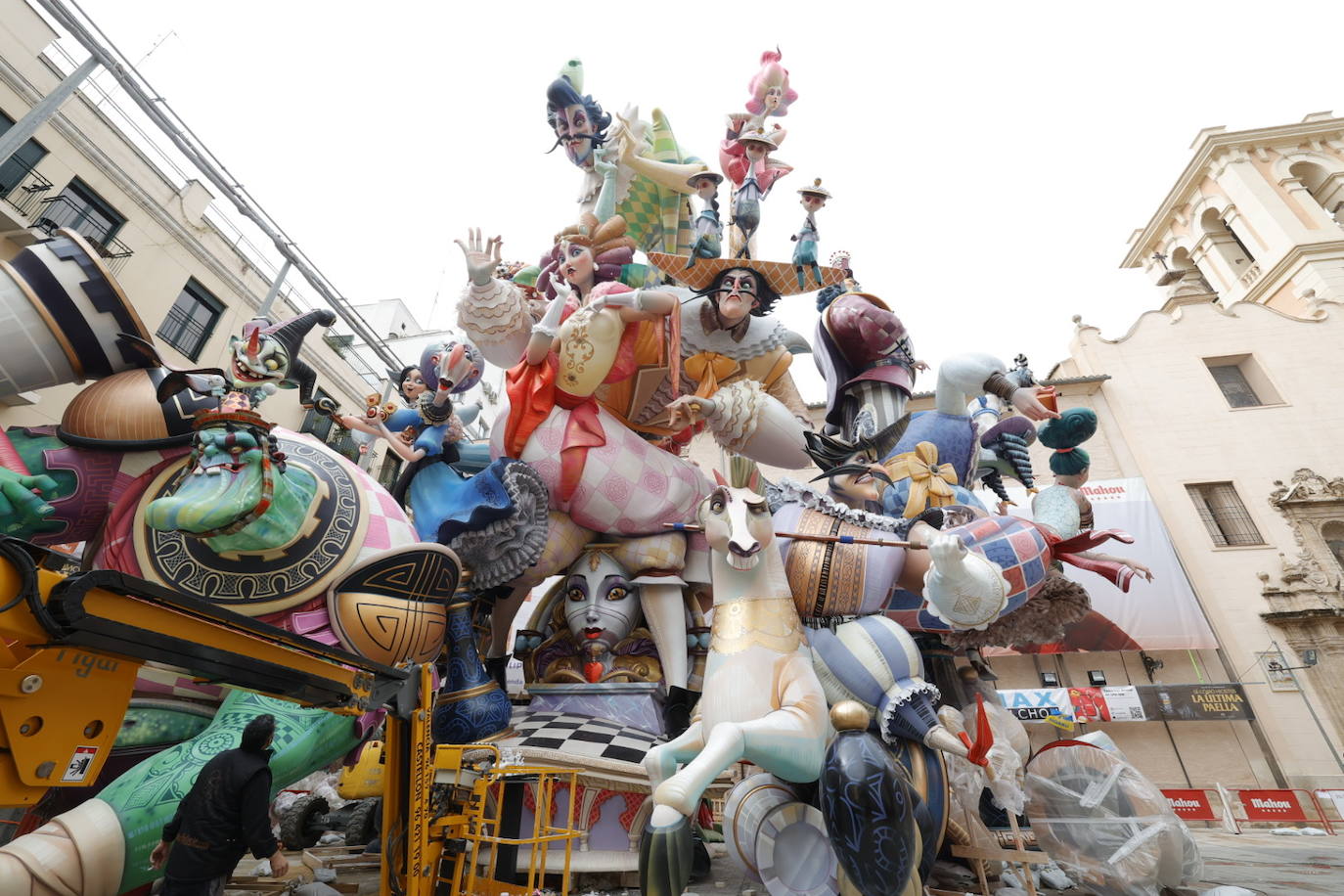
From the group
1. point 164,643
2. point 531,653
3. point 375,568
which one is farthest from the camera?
point 531,653

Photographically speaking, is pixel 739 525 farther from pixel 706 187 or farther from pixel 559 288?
pixel 706 187

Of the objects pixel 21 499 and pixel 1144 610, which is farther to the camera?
pixel 1144 610

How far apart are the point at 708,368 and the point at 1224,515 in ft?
39.7

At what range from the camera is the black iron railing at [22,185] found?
6.96 metres

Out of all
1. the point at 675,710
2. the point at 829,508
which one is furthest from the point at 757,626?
the point at 675,710

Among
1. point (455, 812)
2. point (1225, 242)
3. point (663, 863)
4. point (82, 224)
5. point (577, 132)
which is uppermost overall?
point (1225, 242)

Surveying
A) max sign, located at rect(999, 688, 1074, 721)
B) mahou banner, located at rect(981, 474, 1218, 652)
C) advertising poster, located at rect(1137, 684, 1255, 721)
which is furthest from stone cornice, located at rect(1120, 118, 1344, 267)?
max sign, located at rect(999, 688, 1074, 721)

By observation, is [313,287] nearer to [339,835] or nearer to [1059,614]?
[339,835]

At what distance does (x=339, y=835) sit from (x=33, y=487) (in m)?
2.79

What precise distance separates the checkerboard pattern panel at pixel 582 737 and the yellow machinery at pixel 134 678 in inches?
16.3

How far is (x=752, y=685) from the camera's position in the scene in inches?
90.7

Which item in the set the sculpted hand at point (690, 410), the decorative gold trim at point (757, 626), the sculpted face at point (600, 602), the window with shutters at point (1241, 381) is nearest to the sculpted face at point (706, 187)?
the sculpted hand at point (690, 410)

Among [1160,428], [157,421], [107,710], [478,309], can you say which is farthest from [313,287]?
[1160,428]

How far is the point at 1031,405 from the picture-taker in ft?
10.4
